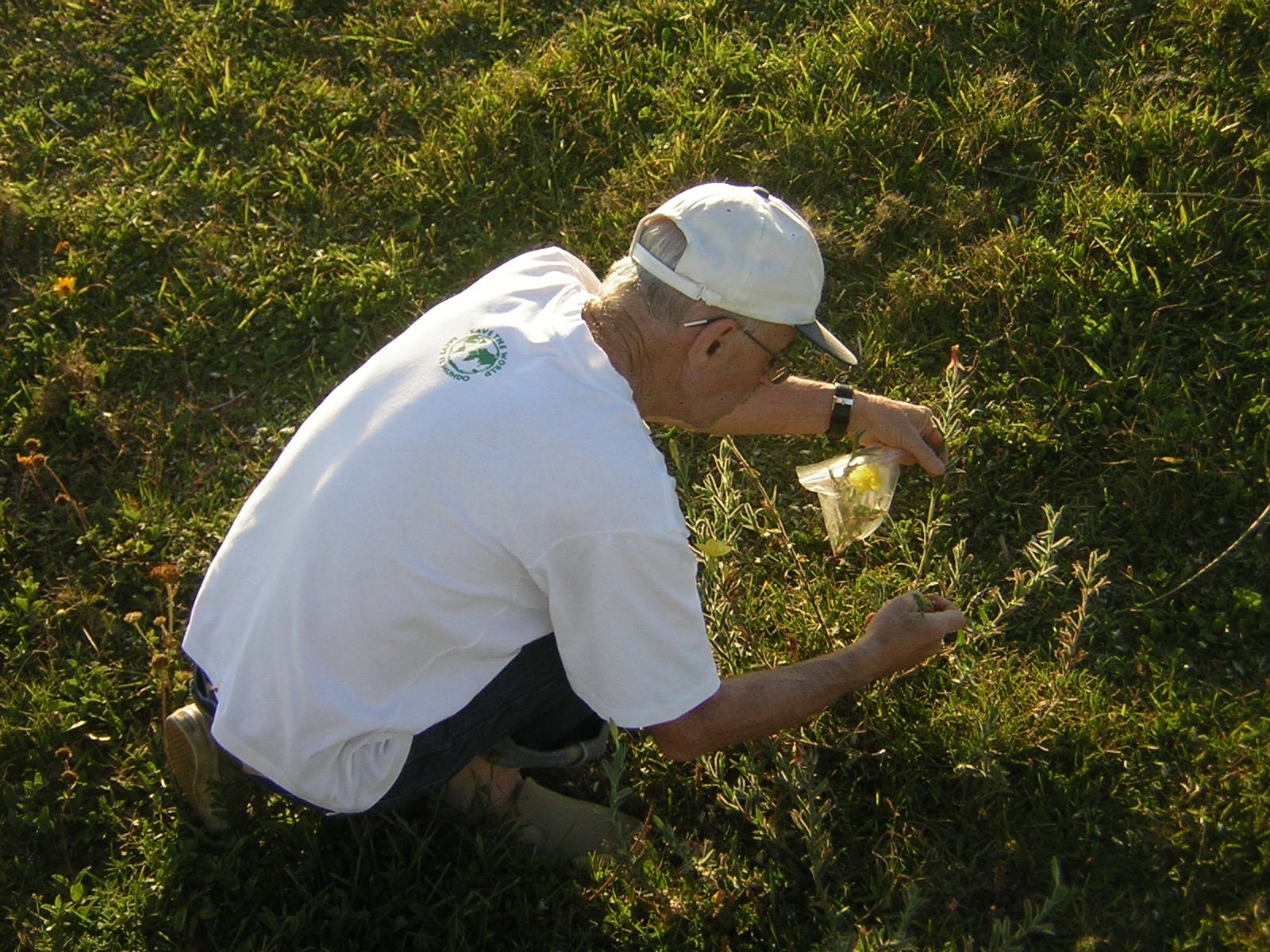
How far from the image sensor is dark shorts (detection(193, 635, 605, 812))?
217cm

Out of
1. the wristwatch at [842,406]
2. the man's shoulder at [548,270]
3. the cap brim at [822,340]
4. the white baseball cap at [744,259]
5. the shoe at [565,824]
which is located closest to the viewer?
the white baseball cap at [744,259]

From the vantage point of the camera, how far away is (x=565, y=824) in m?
2.53

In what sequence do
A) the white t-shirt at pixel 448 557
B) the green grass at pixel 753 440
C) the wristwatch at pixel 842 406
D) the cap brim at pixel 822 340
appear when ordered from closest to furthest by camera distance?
the white t-shirt at pixel 448 557, the cap brim at pixel 822 340, the green grass at pixel 753 440, the wristwatch at pixel 842 406

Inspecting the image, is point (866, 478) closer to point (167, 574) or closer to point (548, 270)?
point (548, 270)

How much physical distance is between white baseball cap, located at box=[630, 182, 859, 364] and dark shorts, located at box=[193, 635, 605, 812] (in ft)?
2.32

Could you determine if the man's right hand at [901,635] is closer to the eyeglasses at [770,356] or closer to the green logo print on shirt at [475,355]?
the eyeglasses at [770,356]

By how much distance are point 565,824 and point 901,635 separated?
844 millimetres

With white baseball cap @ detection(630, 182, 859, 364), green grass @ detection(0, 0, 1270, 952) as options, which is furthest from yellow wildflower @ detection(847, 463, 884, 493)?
white baseball cap @ detection(630, 182, 859, 364)

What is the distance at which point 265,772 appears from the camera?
7.05ft

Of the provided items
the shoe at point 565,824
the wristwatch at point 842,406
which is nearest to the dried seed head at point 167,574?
the shoe at point 565,824

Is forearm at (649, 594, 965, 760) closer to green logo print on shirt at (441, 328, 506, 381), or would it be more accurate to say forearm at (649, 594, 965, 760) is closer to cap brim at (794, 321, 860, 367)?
cap brim at (794, 321, 860, 367)

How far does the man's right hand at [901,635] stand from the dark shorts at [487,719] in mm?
595

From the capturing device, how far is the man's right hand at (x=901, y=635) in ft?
7.27

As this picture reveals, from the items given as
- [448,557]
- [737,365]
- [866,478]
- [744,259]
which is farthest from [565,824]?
[744,259]
